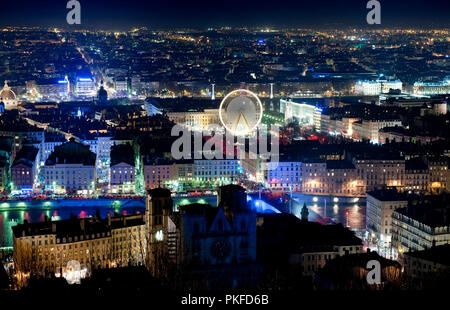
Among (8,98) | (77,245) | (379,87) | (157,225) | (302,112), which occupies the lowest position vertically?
(77,245)

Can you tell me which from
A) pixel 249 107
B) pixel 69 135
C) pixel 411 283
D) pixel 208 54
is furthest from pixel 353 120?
pixel 208 54

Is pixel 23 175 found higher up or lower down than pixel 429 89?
lower down

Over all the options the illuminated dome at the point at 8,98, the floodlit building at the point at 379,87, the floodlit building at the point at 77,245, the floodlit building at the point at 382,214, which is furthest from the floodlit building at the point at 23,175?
the floodlit building at the point at 379,87

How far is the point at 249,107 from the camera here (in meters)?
34.9

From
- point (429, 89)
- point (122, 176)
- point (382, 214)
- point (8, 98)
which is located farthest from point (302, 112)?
point (382, 214)

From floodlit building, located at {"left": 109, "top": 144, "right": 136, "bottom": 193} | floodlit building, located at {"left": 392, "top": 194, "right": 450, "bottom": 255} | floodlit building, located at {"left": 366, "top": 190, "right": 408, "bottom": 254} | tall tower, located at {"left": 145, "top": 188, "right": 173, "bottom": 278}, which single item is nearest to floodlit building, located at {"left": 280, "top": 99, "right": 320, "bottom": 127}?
floodlit building, located at {"left": 109, "top": 144, "right": 136, "bottom": 193}

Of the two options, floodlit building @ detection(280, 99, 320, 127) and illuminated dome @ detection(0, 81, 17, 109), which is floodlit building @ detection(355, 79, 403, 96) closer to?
floodlit building @ detection(280, 99, 320, 127)

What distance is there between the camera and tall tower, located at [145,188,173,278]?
13.4 m

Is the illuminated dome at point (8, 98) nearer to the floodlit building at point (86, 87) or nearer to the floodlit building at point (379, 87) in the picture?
the floodlit building at point (86, 87)

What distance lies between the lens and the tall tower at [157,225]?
1339 cm

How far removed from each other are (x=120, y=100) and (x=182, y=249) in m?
31.6

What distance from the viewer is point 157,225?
13586 mm

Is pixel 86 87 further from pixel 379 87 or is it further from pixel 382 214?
pixel 382 214

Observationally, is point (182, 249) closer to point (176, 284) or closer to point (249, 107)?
point (176, 284)
